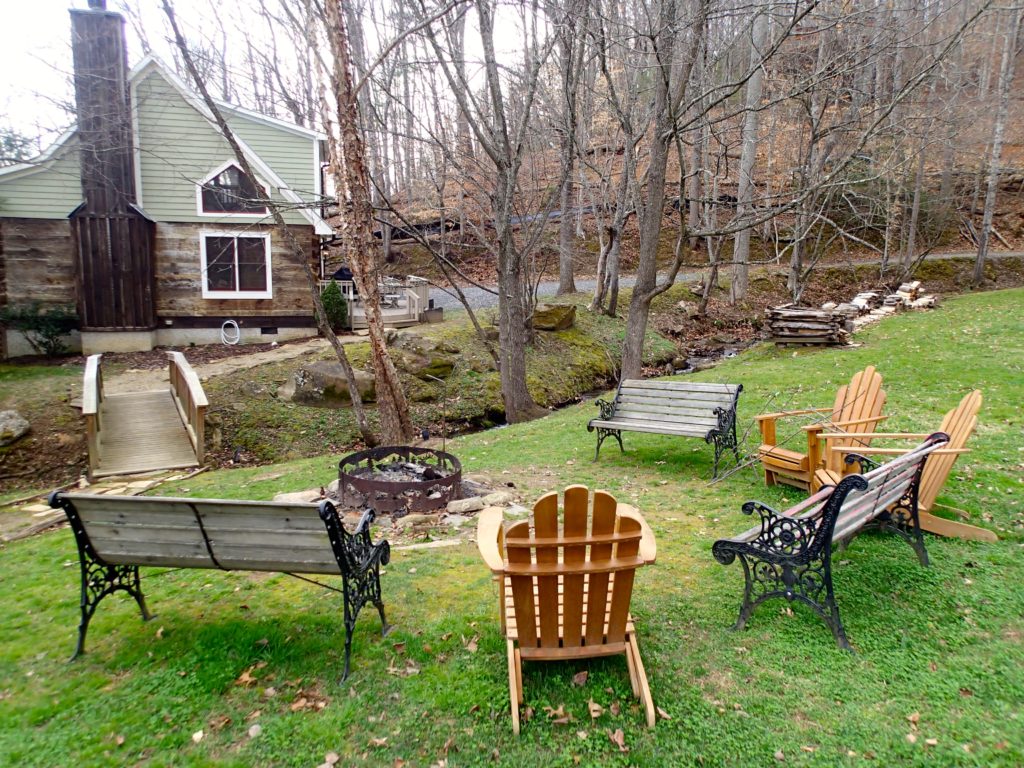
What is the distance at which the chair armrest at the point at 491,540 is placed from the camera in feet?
10.3

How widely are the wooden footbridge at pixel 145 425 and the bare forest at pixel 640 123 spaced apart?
3.85m

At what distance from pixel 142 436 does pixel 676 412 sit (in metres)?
9.86

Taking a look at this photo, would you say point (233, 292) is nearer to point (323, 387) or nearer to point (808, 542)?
point (323, 387)

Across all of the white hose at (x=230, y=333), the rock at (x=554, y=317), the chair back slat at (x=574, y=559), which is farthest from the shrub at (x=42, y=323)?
the chair back slat at (x=574, y=559)

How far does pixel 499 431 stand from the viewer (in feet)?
37.3

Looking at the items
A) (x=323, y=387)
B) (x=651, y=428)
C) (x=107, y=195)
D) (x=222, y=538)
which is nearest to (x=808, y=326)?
(x=651, y=428)

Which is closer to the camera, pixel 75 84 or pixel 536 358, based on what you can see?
pixel 75 84

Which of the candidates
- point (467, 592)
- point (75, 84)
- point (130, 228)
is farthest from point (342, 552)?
point (75, 84)

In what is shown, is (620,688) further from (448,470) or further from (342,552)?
(448,470)

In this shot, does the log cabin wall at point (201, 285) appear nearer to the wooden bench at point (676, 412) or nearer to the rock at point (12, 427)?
the rock at point (12, 427)

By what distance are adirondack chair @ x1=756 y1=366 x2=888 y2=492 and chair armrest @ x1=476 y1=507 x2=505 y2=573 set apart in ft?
11.2

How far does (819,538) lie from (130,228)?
699 inches

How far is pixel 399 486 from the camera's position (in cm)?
624

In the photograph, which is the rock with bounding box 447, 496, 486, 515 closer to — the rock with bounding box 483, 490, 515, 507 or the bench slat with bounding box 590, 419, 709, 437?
the rock with bounding box 483, 490, 515, 507
